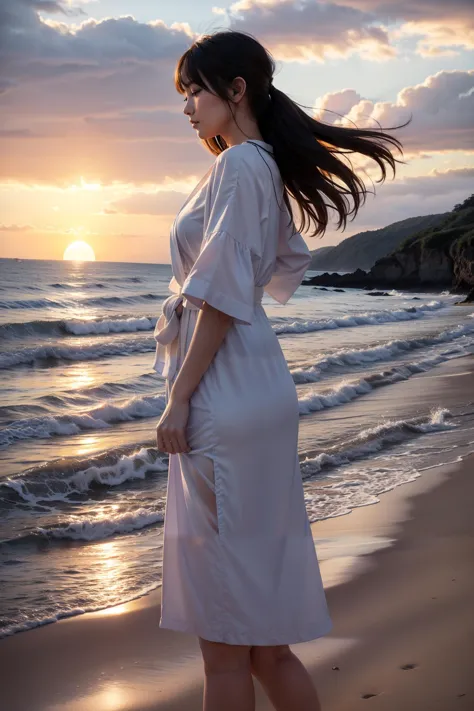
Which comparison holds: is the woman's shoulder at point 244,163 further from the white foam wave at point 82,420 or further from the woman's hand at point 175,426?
the white foam wave at point 82,420

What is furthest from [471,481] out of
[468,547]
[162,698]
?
[162,698]

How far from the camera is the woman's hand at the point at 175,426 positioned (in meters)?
1.98

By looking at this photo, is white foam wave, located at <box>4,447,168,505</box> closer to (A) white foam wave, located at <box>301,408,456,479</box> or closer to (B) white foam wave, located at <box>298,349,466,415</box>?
(A) white foam wave, located at <box>301,408,456,479</box>

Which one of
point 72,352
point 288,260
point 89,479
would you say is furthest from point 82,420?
point 72,352

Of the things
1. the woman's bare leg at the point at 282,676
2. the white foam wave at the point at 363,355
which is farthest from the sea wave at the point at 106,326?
the woman's bare leg at the point at 282,676

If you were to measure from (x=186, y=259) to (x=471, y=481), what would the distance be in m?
4.22

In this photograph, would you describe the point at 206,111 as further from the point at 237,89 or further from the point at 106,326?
the point at 106,326

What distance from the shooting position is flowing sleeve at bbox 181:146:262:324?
195 cm

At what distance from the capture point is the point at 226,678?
207 cm

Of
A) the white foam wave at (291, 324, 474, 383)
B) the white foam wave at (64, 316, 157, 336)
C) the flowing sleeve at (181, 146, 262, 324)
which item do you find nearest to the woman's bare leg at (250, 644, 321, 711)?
the flowing sleeve at (181, 146, 262, 324)

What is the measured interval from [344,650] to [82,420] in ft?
20.6

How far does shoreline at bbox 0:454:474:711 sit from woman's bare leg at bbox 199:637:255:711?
0.79 meters

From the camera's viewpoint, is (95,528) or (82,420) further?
(82,420)

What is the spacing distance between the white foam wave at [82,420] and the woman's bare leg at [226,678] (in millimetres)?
6224
